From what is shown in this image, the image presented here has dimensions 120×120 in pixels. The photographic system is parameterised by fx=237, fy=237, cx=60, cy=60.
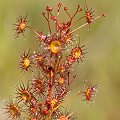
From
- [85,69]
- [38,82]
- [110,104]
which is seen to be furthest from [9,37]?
[38,82]

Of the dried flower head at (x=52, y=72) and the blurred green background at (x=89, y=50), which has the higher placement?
the blurred green background at (x=89, y=50)

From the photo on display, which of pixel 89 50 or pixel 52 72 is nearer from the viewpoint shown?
pixel 52 72

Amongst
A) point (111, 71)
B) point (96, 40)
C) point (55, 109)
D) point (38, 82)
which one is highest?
point (96, 40)

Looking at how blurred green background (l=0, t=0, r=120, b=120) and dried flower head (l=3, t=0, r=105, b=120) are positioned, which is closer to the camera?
dried flower head (l=3, t=0, r=105, b=120)

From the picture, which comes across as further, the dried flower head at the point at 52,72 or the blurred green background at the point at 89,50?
the blurred green background at the point at 89,50

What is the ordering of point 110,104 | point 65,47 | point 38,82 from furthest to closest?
point 110,104 → point 38,82 → point 65,47

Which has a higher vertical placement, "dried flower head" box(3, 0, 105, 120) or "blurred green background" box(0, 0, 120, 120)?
"blurred green background" box(0, 0, 120, 120)

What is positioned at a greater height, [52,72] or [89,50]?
[89,50]

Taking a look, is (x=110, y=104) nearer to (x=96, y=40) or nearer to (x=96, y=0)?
(x=96, y=40)
